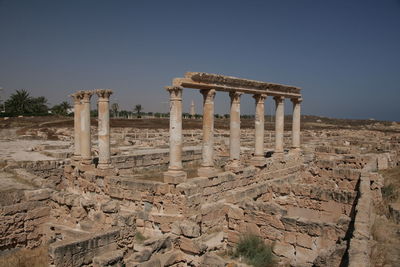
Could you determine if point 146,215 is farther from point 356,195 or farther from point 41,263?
point 356,195

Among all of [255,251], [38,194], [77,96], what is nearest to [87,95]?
[77,96]

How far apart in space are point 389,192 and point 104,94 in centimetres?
1181

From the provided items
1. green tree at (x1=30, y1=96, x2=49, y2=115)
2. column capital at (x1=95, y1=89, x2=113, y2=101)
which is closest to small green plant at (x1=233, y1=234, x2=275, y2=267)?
column capital at (x1=95, y1=89, x2=113, y2=101)

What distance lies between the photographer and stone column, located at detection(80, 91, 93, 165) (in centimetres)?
1379

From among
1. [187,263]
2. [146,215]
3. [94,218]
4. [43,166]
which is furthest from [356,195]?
[43,166]

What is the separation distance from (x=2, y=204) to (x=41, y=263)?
3135 millimetres

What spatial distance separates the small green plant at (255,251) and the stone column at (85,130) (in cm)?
773

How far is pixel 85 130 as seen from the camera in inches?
552

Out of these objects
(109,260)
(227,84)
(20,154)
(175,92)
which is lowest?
(109,260)

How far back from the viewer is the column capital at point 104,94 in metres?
13.1

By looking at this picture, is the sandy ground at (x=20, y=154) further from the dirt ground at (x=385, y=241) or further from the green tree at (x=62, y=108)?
the green tree at (x=62, y=108)

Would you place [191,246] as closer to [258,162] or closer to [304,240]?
[304,240]

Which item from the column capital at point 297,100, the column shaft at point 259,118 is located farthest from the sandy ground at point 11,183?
the column capital at point 297,100

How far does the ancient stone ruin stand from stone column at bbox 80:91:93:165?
0.04m
